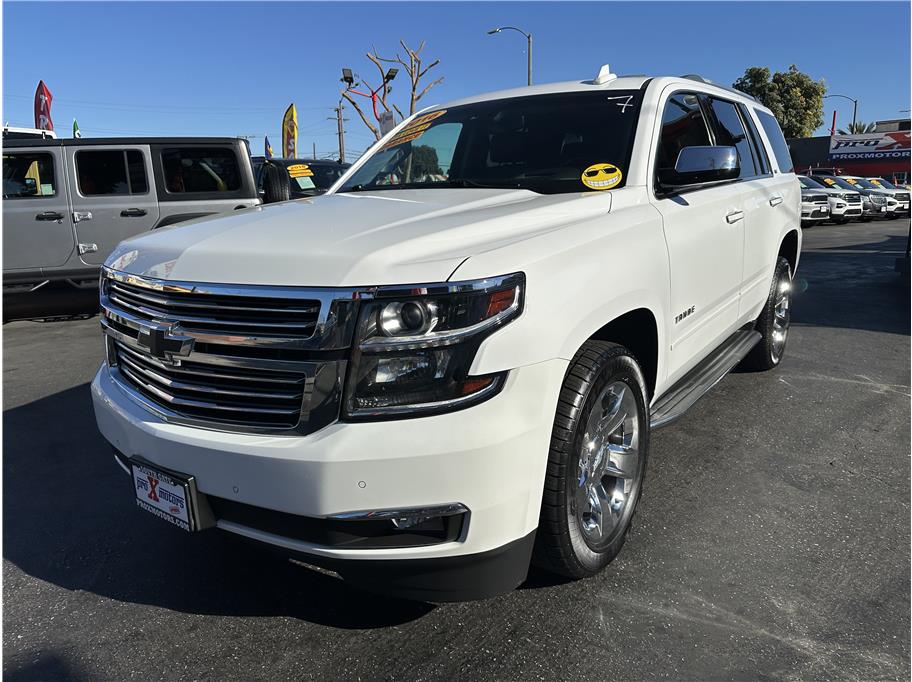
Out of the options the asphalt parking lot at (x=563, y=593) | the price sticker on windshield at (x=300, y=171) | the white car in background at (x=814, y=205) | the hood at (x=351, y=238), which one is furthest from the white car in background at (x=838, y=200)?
the hood at (x=351, y=238)

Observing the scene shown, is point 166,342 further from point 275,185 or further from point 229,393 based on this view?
point 275,185

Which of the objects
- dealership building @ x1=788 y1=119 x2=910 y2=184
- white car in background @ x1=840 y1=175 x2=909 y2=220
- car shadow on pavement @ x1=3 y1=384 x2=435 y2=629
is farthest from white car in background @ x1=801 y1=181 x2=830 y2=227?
dealership building @ x1=788 y1=119 x2=910 y2=184

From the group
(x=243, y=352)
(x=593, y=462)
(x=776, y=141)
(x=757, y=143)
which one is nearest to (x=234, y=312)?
(x=243, y=352)

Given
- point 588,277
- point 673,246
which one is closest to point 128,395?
point 588,277

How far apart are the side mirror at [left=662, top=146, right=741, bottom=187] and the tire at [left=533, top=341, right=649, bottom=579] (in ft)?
3.15

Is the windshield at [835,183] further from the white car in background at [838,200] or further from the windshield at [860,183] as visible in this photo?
the windshield at [860,183]

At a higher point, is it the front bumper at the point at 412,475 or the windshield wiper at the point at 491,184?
the windshield wiper at the point at 491,184

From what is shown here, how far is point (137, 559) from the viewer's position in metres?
2.84

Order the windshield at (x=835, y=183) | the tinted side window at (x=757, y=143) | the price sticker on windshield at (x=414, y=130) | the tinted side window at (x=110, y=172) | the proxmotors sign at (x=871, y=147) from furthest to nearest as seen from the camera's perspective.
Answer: the proxmotors sign at (x=871, y=147) → the windshield at (x=835, y=183) → the tinted side window at (x=110, y=172) → the tinted side window at (x=757, y=143) → the price sticker on windshield at (x=414, y=130)

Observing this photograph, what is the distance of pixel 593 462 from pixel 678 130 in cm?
188

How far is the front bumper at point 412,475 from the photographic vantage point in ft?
6.17

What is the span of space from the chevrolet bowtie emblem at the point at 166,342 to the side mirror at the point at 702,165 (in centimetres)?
211

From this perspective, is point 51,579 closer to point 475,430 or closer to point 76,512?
point 76,512

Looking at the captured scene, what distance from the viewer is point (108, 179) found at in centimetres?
720
